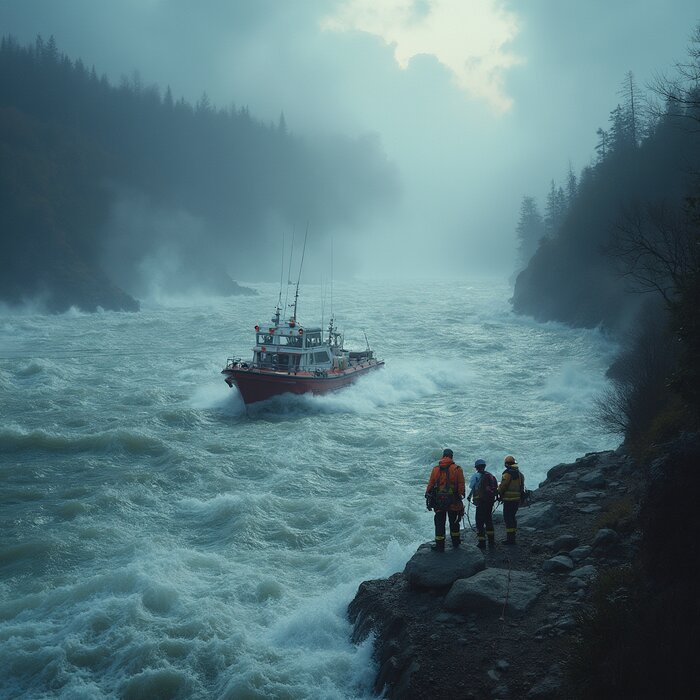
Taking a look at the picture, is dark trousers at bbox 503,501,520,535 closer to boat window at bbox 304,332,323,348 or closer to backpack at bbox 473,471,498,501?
backpack at bbox 473,471,498,501

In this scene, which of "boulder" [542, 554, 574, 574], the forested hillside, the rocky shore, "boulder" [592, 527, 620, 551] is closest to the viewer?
the rocky shore

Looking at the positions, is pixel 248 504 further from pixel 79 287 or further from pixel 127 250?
pixel 127 250

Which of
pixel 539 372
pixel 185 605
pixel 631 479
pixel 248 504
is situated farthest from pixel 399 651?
pixel 539 372

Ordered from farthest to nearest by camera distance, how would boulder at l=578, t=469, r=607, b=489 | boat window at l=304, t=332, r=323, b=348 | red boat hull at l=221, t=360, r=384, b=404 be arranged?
boat window at l=304, t=332, r=323, b=348 < red boat hull at l=221, t=360, r=384, b=404 < boulder at l=578, t=469, r=607, b=489

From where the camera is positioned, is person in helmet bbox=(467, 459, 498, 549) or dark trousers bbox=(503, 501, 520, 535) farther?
dark trousers bbox=(503, 501, 520, 535)

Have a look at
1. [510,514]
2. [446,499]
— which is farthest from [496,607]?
[510,514]

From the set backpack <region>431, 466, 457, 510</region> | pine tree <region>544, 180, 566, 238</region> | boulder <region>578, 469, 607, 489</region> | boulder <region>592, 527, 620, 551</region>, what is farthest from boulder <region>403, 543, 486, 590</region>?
pine tree <region>544, 180, 566, 238</region>

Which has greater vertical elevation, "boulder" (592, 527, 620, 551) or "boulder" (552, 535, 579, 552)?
"boulder" (592, 527, 620, 551)
